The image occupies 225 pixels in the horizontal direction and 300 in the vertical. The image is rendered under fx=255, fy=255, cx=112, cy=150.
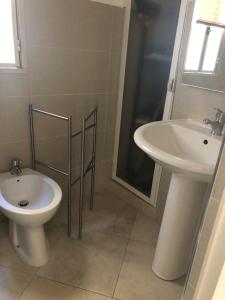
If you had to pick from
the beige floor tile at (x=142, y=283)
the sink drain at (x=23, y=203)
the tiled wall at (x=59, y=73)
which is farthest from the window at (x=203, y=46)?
the sink drain at (x=23, y=203)

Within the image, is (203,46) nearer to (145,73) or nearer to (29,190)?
(145,73)

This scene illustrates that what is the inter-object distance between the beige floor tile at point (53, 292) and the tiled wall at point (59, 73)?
79 centimetres

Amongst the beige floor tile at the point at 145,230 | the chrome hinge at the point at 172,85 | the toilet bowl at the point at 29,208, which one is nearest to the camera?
the toilet bowl at the point at 29,208

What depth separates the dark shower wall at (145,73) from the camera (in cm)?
167

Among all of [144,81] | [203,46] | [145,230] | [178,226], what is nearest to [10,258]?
[145,230]

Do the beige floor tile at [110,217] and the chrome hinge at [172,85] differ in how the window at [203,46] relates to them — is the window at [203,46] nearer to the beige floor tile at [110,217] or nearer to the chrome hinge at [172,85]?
the chrome hinge at [172,85]

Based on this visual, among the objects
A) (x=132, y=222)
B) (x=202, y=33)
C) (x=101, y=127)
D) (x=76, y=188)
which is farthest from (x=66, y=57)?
(x=132, y=222)

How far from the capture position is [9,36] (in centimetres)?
160

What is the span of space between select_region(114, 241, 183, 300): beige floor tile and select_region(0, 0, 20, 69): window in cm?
147

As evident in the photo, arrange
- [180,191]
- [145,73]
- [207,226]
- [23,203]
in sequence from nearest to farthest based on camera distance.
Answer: [207,226]
[180,191]
[23,203]
[145,73]

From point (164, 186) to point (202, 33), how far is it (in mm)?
1066

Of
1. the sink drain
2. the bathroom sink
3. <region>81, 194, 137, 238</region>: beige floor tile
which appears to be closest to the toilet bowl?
the sink drain

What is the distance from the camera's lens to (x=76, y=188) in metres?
2.21

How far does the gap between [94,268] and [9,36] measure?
1551mm
